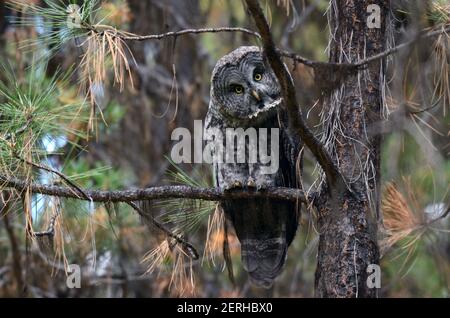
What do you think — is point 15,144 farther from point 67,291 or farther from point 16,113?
point 67,291

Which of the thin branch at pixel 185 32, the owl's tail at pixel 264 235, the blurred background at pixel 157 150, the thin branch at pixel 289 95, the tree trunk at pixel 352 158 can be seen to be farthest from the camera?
the owl's tail at pixel 264 235

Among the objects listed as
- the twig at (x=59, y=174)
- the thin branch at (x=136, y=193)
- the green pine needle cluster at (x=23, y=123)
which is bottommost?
the thin branch at (x=136, y=193)

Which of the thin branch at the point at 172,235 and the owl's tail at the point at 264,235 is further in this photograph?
the owl's tail at the point at 264,235

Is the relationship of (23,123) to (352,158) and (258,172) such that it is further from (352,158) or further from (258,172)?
(352,158)

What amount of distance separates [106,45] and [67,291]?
211cm

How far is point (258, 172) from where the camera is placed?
4.34 m

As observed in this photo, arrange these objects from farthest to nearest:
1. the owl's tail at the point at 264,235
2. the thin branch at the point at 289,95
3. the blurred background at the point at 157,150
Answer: the owl's tail at the point at 264,235, the blurred background at the point at 157,150, the thin branch at the point at 289,95

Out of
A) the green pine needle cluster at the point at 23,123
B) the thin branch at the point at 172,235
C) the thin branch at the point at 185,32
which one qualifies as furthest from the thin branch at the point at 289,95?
the green pine needle cluster at the point at 23,123

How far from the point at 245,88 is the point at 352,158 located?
3.86 ft

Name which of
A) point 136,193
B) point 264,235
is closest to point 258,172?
point 264,235

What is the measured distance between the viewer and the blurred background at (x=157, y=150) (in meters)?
3.56

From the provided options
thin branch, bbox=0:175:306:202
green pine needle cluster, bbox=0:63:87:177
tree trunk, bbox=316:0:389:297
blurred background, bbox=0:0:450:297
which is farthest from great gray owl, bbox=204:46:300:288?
green pine needle cluster, bbox=0:63:87:177

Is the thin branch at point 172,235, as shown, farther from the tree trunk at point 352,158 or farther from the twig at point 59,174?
the tree trunk at point 352,158

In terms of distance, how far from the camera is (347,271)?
10.9 feet
